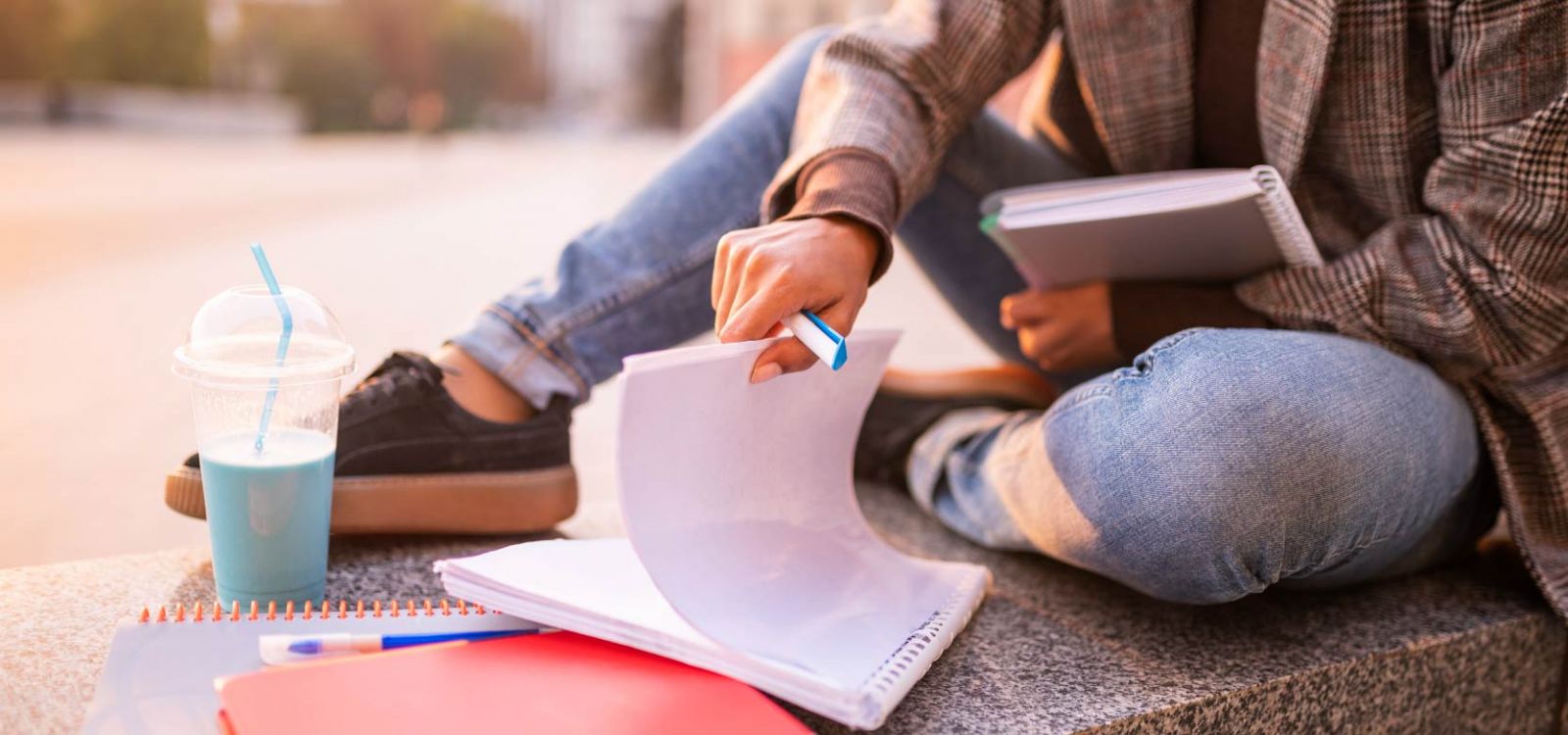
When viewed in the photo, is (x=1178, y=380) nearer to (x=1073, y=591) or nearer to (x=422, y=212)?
(x=1073, y=591)

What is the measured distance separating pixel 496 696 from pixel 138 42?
1166 inches

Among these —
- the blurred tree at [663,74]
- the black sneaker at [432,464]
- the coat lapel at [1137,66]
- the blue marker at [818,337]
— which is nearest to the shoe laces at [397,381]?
the black sneaker at [432,464]

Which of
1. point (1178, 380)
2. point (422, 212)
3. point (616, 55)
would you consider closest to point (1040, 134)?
Result: point (1178, 380)

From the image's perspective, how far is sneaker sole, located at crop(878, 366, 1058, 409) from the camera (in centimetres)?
115

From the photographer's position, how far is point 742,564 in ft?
2.27

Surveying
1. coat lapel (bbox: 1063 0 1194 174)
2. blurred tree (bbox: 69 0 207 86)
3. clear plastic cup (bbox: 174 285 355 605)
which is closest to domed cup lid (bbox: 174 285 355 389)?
clear plastic cup (bbox: 174 285 355 605)

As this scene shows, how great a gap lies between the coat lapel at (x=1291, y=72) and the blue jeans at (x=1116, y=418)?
183 millimetres

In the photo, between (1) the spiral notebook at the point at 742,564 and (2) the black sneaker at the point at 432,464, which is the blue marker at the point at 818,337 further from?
(2) the black sneaker at the point at 432,464

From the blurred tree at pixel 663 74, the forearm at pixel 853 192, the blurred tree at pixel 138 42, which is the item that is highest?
the forearm at pixel 853 192

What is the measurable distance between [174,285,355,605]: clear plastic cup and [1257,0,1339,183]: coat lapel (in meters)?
0.71

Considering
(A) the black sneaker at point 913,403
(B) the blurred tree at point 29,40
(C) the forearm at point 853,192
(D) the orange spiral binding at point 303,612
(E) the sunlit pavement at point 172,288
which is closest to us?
(D) the orange spiral binding at point 303,612

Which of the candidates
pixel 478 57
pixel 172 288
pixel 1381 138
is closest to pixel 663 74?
pixel 478 57

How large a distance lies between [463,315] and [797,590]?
2.11 m

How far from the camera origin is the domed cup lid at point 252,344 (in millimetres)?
721
